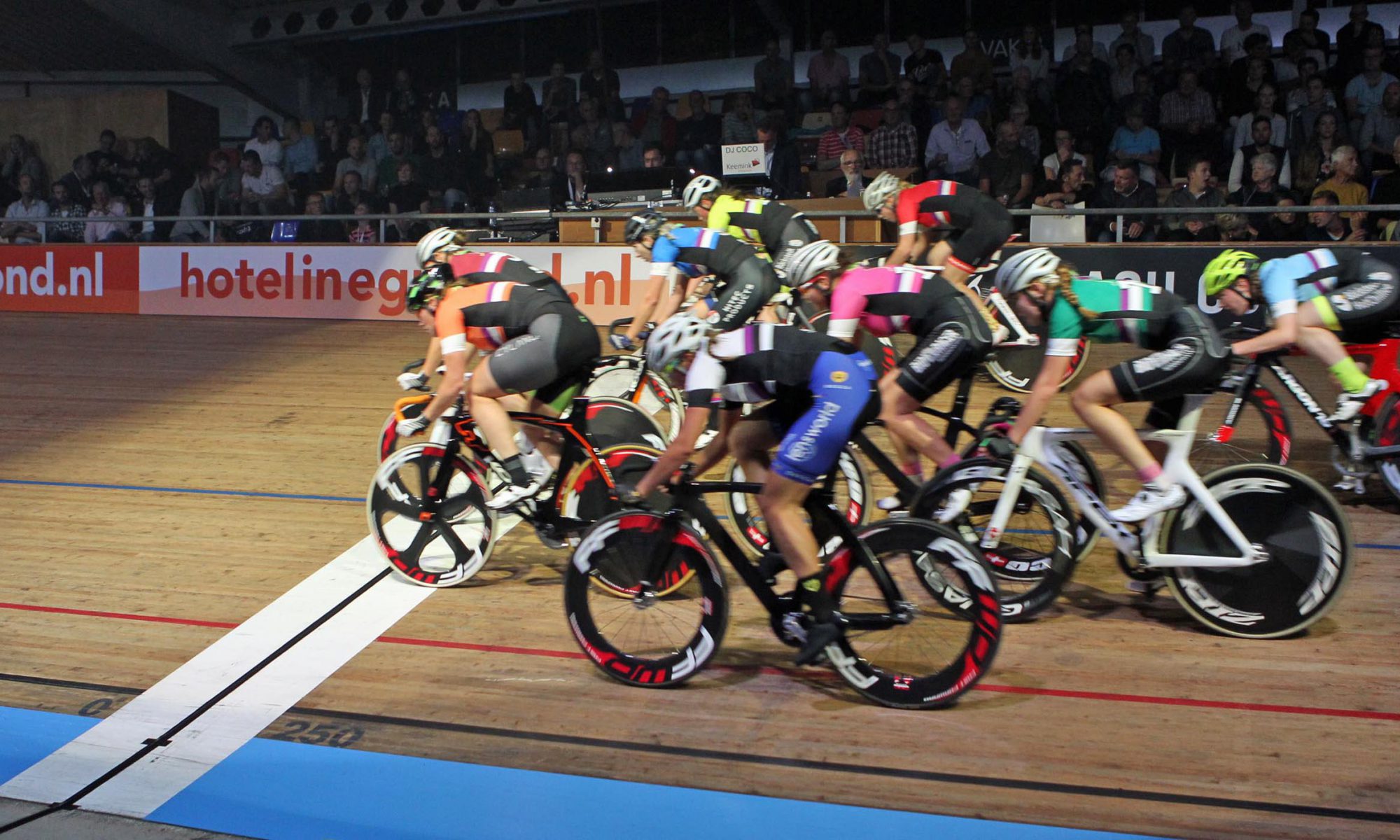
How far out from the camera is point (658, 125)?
42.5 feet

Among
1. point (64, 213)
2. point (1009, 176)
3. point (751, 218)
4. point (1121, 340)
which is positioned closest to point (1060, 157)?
point (1009, 176)

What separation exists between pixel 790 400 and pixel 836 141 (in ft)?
26.8

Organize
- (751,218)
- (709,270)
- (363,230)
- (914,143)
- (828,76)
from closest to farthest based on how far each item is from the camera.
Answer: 1. (709,270)
2. (751,218)
3. (914,143)
4. (363,230)
5. (828,76)

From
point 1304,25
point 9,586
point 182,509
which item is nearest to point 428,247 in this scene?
point 182,509

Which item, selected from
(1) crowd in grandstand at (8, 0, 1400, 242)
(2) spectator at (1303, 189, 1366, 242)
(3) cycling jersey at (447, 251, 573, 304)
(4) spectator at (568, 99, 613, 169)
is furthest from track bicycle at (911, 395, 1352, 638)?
(4) spectator at (568, 99, 613, 169)

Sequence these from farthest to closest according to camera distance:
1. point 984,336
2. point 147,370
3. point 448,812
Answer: point 147,370 < point 984,336 < point 448,812

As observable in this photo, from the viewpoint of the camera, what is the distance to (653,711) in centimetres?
364

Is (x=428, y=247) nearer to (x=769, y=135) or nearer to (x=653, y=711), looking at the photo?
(x=653, y=711)

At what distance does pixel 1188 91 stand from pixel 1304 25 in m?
1.36

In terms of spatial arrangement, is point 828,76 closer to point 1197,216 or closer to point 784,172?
point 784,172

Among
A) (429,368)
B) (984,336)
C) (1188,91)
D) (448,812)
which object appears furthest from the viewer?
(1188,91)

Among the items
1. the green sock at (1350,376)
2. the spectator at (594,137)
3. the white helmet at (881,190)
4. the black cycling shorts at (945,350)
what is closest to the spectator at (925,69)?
the spectator at (594,137)

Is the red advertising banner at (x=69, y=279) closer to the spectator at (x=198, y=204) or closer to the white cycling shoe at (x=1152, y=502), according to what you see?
the spectator at (x=198, y=204)

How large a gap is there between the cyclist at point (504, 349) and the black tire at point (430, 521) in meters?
0.12
